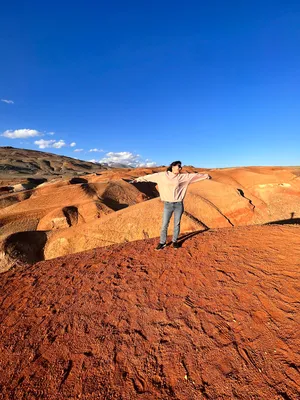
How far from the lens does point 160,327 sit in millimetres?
3814

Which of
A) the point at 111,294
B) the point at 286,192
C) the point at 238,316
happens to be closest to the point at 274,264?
the point at 238,316

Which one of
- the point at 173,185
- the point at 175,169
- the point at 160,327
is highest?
the point at 175,169

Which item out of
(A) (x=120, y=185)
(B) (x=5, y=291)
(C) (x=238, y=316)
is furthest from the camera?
(A) (x=120, y=185)

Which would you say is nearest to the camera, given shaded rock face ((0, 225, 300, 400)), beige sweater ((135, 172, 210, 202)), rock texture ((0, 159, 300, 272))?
shaded rock face ((0, 225, 300, 400))

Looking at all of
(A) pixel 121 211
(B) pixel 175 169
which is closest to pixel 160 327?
(B) pixel 175 169

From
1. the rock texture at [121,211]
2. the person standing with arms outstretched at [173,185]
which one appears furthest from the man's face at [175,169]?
the rock texture at [121,211]

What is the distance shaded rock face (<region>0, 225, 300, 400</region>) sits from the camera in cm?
295

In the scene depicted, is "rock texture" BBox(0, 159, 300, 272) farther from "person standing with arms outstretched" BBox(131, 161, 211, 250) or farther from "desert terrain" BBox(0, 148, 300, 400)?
"person standing with arms outstretched" BBox(131, 161, 211, 250)

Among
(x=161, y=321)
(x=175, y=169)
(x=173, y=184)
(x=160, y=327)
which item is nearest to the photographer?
(x=160, y=327)

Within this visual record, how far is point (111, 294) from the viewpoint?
4863 millimetres

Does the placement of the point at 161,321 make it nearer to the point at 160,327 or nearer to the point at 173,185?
the point at 160,327

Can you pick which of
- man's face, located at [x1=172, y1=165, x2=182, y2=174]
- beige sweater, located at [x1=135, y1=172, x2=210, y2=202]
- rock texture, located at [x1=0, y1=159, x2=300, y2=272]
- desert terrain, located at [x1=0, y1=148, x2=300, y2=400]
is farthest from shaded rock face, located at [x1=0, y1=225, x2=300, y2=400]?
rock texture, located at [x1=0, y1=159, x2=300, y2=272]

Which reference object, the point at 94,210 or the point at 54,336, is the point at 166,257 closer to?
the point at 54,336

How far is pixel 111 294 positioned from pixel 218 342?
2.33 meters
